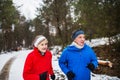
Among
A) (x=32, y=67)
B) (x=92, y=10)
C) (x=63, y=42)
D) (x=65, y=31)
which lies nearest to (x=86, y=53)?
(x=32, y=67)

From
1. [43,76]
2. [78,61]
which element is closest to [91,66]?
[78,61]

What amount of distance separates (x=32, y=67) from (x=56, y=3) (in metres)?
30.9

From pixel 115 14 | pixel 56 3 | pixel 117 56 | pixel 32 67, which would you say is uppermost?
pixel 56 3

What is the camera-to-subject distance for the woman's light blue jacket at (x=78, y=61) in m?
5.98

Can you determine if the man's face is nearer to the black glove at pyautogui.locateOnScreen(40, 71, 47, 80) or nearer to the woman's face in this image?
the woman's face

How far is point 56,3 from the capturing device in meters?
36.5

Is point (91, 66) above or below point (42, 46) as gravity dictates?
below

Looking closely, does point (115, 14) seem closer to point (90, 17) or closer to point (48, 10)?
point (90, 17)

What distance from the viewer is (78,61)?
5.99 metres

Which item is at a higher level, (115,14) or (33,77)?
(115,14)

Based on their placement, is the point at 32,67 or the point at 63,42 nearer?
the point at 32,67

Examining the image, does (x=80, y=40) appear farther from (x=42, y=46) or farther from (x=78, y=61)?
(x=42, y=46)

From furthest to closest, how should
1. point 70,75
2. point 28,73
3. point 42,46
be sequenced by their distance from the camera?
1. point 42,46
2. point 28,73
3. point 70,75

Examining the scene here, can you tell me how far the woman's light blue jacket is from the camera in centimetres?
598
